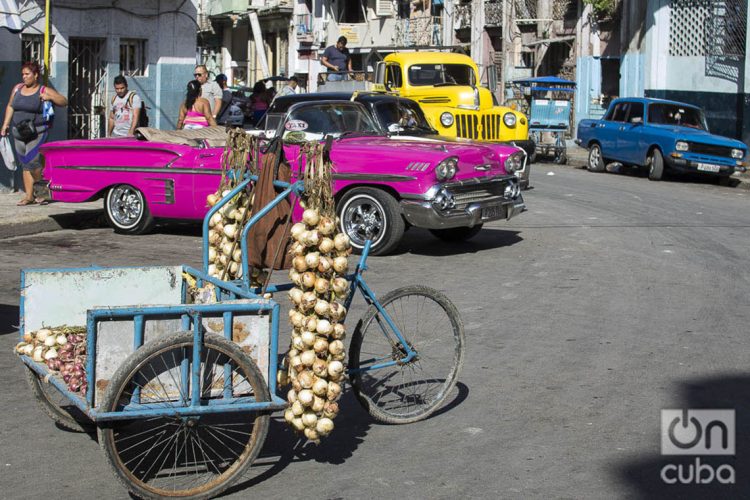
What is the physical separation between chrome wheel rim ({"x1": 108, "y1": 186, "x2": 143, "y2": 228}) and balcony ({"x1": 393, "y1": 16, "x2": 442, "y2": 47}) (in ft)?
113

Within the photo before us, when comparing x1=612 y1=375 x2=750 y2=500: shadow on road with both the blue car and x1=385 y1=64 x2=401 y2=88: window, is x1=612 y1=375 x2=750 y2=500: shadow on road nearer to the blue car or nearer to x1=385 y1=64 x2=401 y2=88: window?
x1=385 y1=64 x2=401 y2=88: window

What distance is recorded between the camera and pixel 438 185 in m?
11.7

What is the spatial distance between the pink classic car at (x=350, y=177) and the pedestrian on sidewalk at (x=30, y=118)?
1.69 m

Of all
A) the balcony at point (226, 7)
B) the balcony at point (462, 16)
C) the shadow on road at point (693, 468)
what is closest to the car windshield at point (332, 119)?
the shadow on road at point (693, 468)

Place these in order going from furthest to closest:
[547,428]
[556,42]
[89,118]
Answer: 1. [556,42]
2. [89,118]
3. [547,428]

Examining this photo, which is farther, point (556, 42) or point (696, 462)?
point (556, 42)

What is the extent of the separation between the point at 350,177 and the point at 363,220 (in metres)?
0.50

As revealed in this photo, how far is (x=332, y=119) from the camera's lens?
44.3 feet

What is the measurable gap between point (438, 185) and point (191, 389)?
7068mm

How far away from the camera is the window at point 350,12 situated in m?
54.4

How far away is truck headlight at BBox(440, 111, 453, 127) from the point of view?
18.1 m

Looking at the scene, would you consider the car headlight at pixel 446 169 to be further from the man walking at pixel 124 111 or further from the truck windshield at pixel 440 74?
the truck windshield at pixel 440 74

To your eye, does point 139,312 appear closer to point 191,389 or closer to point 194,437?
point 191,389

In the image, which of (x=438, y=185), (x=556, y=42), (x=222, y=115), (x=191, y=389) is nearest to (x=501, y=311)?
(x=438, y=185)
